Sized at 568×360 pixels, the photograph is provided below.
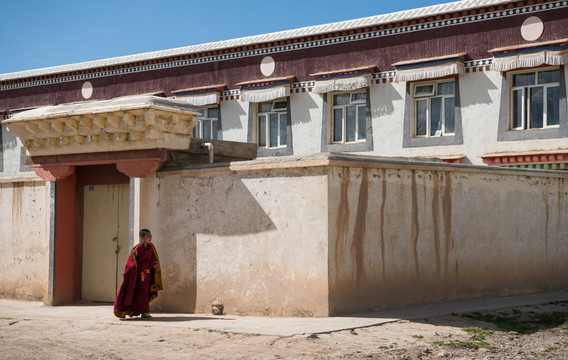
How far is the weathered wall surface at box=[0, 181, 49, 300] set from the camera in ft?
39.5

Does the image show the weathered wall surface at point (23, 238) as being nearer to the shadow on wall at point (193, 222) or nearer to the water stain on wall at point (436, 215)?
the shadow on wall at point (193, 222)

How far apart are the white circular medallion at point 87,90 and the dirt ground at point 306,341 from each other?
1489cm

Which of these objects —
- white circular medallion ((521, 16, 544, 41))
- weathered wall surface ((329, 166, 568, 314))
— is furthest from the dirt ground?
white circular medallion ((521, 16, 544, 41))

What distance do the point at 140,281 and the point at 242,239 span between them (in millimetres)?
1434

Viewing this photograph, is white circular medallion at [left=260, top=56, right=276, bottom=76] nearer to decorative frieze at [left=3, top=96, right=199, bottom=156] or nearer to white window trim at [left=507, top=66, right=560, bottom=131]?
white window trim at [left=507, top=66, right=560, bottom=131]

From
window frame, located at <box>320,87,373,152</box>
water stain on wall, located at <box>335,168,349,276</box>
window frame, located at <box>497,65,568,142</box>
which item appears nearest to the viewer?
water stain on wall, located at <box>335,168,349,276</box>

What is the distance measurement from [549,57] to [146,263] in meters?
10.0

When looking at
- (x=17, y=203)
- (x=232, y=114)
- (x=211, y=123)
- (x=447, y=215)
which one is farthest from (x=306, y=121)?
(x=447, y=215)

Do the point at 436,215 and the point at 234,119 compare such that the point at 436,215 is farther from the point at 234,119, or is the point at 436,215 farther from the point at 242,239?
the point at 234,119

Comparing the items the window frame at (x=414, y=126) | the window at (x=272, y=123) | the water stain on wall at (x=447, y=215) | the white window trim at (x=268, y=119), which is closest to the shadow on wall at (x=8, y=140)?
the white window trim at (x=268, y=119)

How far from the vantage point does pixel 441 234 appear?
1023 cm

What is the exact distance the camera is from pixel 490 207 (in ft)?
35.9

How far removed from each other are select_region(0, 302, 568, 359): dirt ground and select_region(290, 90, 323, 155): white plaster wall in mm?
10344

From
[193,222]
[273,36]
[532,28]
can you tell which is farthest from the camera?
[273,36]
